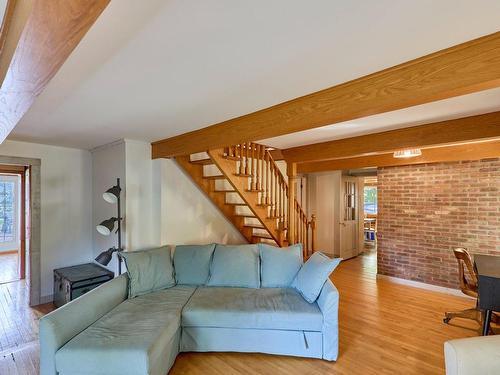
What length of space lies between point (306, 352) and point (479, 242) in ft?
11.1

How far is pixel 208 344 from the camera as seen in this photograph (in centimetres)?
253

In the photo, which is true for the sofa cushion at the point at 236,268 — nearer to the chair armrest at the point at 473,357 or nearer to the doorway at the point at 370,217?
the chair armrest at the point at 473,357

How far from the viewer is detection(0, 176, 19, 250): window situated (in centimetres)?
712

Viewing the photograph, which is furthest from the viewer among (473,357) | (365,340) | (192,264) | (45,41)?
(192,264)

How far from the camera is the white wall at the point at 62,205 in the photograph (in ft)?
12.7

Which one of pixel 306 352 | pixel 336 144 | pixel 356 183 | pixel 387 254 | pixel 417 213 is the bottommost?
pixel 306 352

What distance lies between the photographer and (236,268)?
3.15m

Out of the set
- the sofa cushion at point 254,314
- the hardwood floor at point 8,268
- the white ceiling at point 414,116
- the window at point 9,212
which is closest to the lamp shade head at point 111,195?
the sofa cushion at point 254,314

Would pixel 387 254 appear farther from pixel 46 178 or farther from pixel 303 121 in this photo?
pixel 46 178

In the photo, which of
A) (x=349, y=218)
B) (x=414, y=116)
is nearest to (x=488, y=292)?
(x=414, y=116)

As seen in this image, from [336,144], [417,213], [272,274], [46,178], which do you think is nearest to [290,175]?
[336,144]

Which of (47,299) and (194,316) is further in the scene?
(47,299)

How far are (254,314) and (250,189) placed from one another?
1.71 meters

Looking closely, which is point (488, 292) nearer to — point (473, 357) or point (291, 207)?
point (473, 357)
